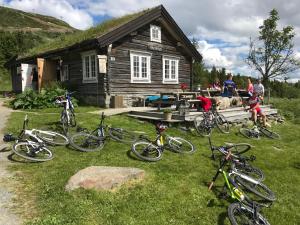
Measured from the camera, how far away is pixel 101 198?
6.12 metres

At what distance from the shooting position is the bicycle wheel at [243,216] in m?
5.54

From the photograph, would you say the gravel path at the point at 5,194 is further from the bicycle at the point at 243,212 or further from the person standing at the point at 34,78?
the person standing at the point at 34,78

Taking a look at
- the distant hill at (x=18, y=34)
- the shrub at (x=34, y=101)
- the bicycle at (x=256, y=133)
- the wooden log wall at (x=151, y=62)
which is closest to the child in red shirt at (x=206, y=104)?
the bicycle at (x=256, y=133)

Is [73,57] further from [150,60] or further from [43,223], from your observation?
[43,223]

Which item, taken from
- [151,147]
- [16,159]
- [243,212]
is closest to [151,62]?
[151,147]

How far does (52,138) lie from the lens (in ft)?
30.3

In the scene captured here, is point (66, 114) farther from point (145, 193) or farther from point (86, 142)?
point (145, 193)

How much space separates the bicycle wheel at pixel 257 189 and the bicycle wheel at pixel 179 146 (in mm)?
2698

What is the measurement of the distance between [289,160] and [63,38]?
1870cm

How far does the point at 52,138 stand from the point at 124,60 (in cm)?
1020

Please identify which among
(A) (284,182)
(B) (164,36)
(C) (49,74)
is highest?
(B) (164,36)

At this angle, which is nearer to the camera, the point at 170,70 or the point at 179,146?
the point at 179,146

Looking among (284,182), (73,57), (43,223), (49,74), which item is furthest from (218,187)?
(49,74)

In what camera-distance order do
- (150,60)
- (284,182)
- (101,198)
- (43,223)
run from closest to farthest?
(43,223), (101,198), (284,182), (150,60)
